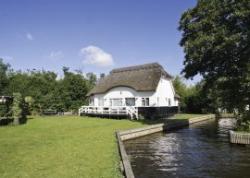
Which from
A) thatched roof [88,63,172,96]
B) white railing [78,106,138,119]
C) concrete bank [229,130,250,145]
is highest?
thatched roof [88,63,172,96]

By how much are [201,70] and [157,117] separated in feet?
48.9

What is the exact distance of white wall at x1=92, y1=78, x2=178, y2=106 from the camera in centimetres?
3761

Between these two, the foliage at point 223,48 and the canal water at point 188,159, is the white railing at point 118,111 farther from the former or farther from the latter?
the canal water at point 188,159

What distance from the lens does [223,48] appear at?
789 inches

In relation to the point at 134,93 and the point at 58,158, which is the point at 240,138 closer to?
the point at 58,158

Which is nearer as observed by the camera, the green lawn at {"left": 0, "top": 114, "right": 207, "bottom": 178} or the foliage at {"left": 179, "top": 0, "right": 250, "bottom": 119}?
the green lawn at {"left": 0, "top": 114, "right": 207, "bottom": 178}

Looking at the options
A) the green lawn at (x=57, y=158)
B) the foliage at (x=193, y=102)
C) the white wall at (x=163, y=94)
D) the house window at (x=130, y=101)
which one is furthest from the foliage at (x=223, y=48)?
the foliage at (x=193, y=102)

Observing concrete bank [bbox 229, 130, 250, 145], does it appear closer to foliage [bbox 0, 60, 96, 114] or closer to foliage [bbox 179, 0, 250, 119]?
foliage [bbox 179, 0, 250, 119]

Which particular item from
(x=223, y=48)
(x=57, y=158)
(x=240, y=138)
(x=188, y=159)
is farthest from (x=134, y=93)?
(x=57, y=158)

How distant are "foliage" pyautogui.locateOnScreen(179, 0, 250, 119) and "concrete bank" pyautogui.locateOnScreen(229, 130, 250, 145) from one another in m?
2.37

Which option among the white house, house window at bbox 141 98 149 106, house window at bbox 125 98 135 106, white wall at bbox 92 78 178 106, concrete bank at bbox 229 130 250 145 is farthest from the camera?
house window at bbox 125 98 135 106

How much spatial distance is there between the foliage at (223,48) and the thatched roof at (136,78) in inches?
560

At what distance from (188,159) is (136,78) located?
86.3ft

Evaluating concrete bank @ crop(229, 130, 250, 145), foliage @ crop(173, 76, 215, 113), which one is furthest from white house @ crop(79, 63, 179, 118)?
concrete bank @ crop(229, 130, 250, 145)
